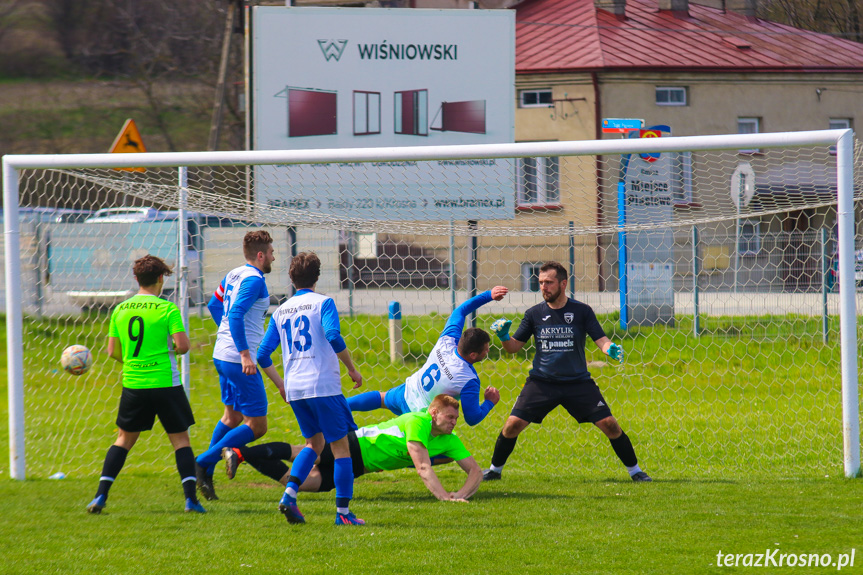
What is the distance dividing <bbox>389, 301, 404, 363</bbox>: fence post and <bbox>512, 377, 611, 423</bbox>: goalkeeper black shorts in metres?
3.35

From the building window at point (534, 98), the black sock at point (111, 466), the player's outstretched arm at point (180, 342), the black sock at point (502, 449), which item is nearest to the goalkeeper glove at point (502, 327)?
the black sock at point (502, 449)

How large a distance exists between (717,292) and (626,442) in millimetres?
5406

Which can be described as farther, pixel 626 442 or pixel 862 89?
pixel 862 89

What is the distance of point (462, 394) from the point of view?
5.67 m

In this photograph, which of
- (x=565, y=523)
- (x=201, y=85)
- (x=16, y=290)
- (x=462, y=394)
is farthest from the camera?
(x=201, y=85)

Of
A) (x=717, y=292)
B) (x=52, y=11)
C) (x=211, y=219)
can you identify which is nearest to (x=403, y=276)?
(x=211, y=219)

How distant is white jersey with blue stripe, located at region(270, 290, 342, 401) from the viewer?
15.6 feet

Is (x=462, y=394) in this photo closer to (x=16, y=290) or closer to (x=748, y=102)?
(x=16, y=290)

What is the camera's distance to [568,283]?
9430 millimetres

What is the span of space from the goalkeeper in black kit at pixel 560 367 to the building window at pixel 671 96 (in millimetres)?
16102

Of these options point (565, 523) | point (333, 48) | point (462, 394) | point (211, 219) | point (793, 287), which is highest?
point (333, 48)

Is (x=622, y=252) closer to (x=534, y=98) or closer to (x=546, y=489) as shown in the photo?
(x=546, y=489)

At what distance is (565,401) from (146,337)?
289 cm

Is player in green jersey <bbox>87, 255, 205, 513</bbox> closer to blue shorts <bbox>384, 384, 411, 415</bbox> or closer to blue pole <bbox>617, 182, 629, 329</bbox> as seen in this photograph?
blue shorts <bbox>384, 384, 411, 415</bbox>
